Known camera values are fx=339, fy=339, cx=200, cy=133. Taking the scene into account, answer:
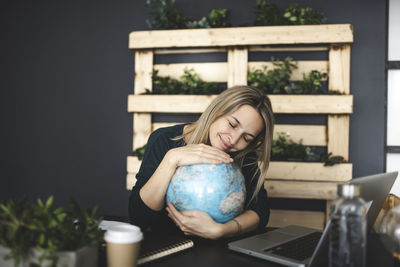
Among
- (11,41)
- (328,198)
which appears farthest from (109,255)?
(11,41)

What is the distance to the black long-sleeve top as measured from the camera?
1581 millimetres

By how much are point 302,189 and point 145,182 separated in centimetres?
170

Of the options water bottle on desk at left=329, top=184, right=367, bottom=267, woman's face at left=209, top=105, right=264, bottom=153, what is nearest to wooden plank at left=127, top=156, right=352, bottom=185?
woman's face at left=209, top=105, right=264, bottom=153

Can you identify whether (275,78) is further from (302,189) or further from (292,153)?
(302,189)

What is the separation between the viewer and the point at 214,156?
1.34 m

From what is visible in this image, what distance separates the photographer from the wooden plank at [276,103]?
116 inches

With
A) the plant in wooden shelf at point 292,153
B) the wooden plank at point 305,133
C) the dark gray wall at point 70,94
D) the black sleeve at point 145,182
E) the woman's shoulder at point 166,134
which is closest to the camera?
the black sleeve at point 145,182

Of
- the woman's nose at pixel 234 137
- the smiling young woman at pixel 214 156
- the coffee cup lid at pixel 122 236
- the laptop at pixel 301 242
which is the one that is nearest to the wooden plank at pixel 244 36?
the smiling young woman at pixel 214 156

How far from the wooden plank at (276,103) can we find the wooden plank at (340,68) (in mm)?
152

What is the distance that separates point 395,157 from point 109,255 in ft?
9.74

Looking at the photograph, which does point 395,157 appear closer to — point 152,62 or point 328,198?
point 328,198

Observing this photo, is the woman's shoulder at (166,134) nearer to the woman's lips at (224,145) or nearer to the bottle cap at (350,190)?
the woman's lips at (224,145)

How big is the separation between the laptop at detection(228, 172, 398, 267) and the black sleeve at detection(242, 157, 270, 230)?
0.11m

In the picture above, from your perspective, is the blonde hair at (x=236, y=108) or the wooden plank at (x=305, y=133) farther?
the wooden plank at (x=305, y=133)
